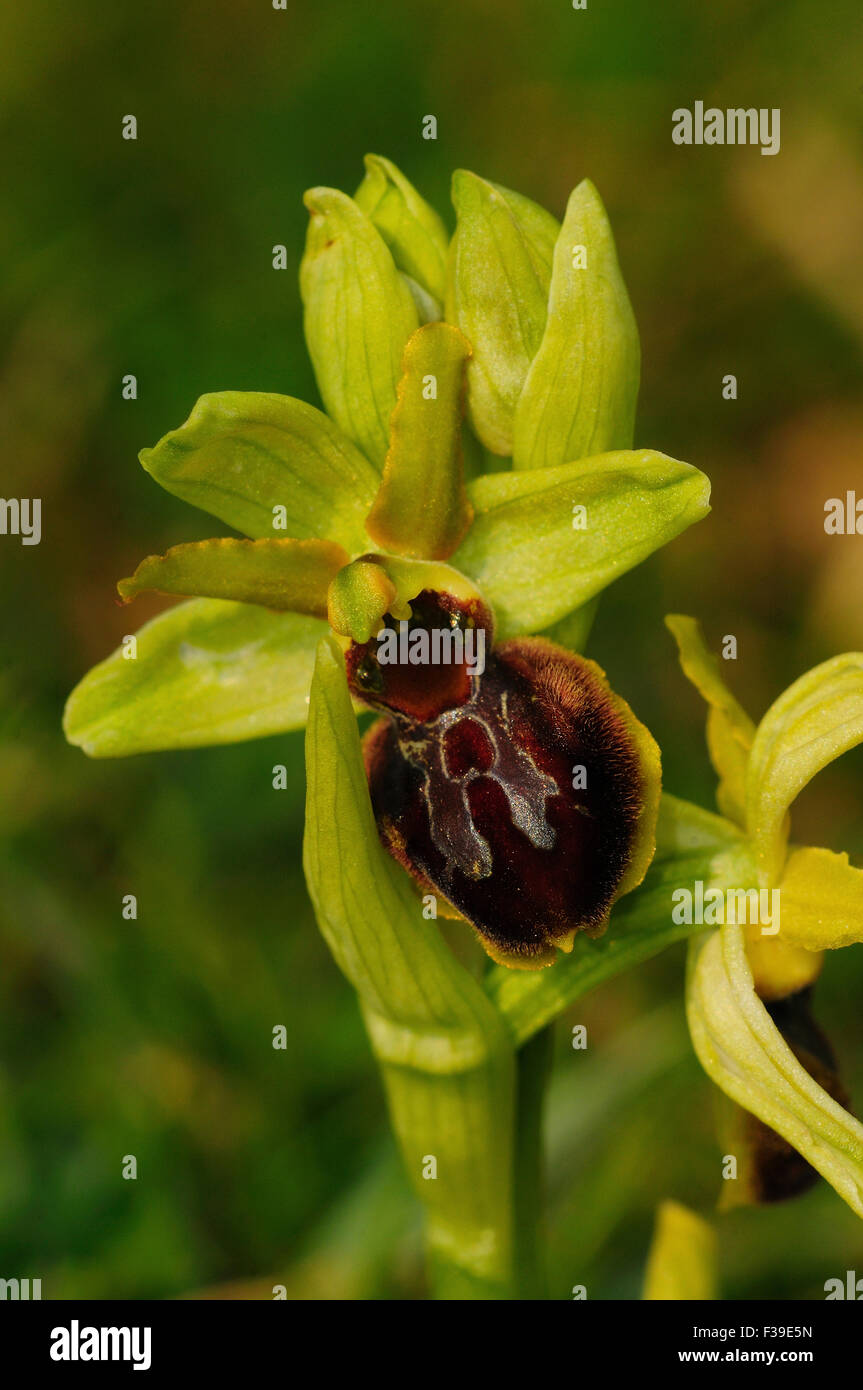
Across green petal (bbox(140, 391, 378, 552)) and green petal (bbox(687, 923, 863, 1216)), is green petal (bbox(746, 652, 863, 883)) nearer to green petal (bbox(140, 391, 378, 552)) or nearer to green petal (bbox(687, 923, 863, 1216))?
green petal (bbox(687, 923, 863, 1216))

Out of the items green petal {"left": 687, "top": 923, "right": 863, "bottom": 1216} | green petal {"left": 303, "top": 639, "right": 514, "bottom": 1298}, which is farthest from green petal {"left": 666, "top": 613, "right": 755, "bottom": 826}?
green petal {"left": 303, "top": 639, "right": 514, "bottom": 1298}

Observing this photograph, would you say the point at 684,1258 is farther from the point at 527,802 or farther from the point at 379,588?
the point at 379,588

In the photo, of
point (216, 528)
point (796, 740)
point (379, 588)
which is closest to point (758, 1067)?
point (796, 740)

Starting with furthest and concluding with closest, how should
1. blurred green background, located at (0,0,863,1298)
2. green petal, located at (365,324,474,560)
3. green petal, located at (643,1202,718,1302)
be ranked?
blurred green background, located at (0,0,863,1298) < green petal, located at (643,1202,718,1302) < green petal, located at (365,324,474,560)

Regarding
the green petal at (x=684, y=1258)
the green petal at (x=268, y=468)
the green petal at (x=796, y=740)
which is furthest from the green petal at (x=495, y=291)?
the green petal at (x=684, y=1258)

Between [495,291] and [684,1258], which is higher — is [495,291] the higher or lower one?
the higher one

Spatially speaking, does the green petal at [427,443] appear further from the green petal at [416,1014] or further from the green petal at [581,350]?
the green petal at [416,1014]


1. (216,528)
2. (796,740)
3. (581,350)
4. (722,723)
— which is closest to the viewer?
(581,350)
